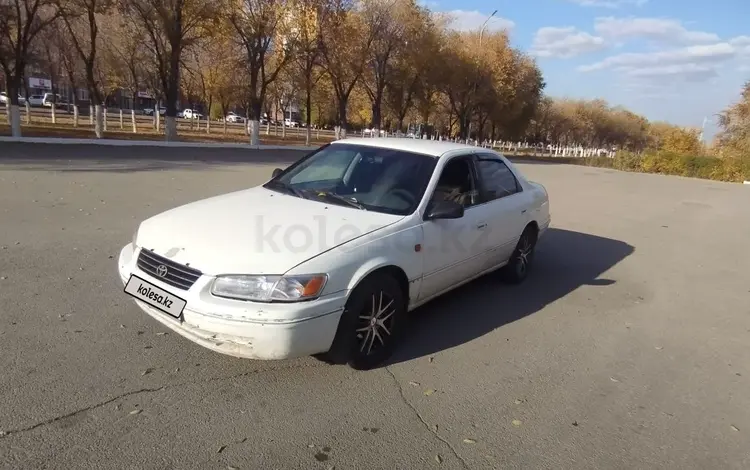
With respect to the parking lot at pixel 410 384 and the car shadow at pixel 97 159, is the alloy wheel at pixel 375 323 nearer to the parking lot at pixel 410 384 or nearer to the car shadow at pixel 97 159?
the parking lot at pixel 410 384

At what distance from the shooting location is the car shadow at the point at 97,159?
510 inches

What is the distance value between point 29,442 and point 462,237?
3199mm

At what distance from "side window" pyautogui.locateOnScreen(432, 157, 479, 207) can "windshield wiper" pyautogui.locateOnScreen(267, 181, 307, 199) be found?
1.11 meters

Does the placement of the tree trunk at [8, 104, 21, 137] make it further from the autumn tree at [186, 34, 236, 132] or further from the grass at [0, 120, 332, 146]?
the autumn tree at [186, 34, 236, 132]

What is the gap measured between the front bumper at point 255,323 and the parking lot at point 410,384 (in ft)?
1.01

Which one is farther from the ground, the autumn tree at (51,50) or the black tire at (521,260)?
the autumn tree at (51,50)

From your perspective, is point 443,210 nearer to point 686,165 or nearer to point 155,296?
point 155,296

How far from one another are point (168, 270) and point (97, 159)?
46.7 feet

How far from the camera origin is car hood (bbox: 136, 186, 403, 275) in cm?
308

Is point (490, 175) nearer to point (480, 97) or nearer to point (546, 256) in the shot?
point (546, 256)

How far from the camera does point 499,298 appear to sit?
5.30 metres

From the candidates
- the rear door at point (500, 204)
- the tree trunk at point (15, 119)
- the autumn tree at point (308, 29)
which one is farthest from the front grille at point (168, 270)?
the autumn tree at point (308, 29)

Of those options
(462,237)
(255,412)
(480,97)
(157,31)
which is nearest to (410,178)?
(462,237)

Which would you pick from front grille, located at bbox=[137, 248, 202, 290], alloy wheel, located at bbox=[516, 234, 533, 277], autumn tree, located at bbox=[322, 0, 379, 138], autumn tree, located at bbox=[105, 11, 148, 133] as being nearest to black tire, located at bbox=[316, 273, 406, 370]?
front grille, located at bbox=[137, 248, 202, 290]
